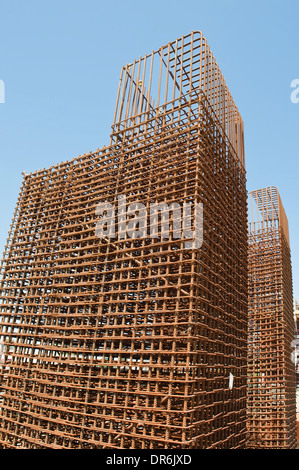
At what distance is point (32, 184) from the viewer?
52.8 ft

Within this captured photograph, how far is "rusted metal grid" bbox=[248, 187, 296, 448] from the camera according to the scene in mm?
17047

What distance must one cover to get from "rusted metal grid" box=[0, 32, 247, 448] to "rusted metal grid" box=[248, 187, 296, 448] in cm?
542

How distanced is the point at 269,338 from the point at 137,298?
475 inches

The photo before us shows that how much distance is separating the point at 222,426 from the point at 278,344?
8904 millimetres

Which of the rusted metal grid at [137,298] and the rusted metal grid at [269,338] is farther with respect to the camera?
the rusted metal grid at [269,338]

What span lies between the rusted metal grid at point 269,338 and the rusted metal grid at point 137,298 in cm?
542

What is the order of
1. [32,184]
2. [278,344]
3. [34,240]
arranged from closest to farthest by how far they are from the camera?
[34,240], [32,184], [278,344]

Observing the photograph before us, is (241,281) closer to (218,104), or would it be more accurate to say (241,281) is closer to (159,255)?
(159,255)

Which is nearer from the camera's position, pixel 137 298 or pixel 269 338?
pixel 137 298

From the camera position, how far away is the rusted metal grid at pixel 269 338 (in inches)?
671

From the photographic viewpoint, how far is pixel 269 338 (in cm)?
1877

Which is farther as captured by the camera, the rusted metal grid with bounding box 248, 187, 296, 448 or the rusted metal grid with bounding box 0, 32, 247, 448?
the rusted metal grid with bounding box 248, 187, 296, 448

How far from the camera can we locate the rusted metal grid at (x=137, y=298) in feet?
29.0

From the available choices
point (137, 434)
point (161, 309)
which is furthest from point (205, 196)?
point (137, 434)
